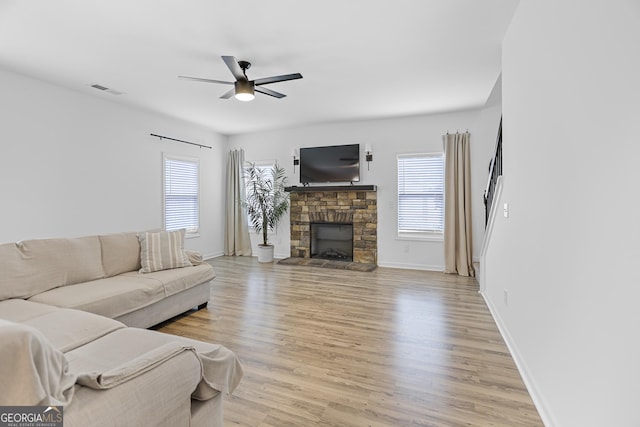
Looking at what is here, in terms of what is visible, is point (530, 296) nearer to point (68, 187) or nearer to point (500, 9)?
point (500, 9)

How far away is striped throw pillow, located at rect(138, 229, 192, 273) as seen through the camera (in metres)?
3.53

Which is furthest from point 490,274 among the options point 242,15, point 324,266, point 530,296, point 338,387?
point 242,15

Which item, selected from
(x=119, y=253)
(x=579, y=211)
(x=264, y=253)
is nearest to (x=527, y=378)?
(x=579, y=211)

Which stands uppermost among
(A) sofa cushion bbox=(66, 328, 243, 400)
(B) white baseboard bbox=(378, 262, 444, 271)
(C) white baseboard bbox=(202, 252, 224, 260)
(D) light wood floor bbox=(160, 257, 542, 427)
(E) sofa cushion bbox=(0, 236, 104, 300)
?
(E) sofa cushion bbox=(0, 236, 104, 300)

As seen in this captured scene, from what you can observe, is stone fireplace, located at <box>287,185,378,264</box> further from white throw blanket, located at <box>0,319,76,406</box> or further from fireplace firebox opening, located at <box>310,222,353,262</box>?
white throw blanket, located at <box>0,319,76,406</box>

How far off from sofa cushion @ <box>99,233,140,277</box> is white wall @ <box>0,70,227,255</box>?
1557 millimetres

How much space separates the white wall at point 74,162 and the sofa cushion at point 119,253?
5.11 ft

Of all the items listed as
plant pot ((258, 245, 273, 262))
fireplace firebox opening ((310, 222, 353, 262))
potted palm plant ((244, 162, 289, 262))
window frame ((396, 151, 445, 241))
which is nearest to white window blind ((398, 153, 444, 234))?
window frame ((396, 151, 445, 241))

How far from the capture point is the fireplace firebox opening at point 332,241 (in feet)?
21.8

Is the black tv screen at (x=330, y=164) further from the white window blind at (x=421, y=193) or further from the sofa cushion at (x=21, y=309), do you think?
the sofa cushion at (x=21, y=309)

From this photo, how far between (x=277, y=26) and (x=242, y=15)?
1.06ft

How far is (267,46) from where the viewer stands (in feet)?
10.8

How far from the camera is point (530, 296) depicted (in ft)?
7.36

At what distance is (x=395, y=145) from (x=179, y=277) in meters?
4.40
